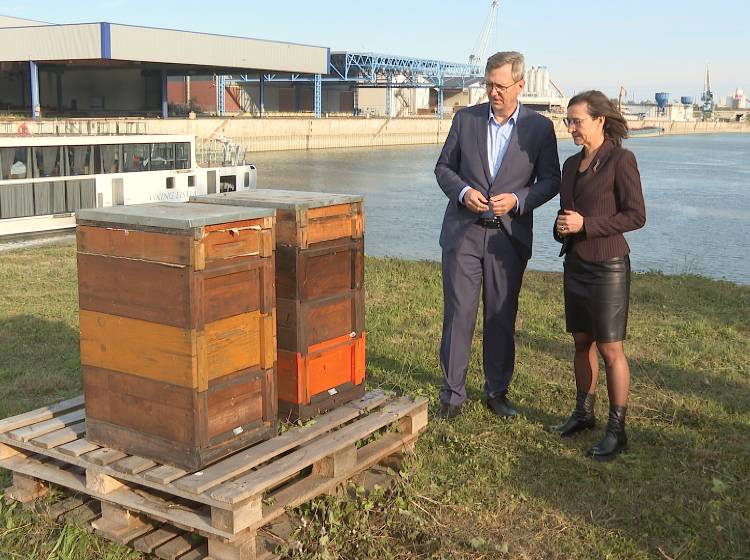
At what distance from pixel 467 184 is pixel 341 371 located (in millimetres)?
1533

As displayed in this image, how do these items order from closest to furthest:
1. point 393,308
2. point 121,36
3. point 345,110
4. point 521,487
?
point 521,487
point 393,308
point 121,36
point 345,110

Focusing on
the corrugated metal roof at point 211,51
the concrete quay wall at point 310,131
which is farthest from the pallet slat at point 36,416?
the corrugated metal roof at point 211,51

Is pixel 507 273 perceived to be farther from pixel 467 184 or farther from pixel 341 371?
pixel 341 371

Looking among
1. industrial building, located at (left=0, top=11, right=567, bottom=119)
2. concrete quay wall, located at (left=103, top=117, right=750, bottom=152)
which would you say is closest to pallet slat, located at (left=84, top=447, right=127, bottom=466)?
Result: concrete quay wall, located at (left=103, top=117, right=750, bottom=152)

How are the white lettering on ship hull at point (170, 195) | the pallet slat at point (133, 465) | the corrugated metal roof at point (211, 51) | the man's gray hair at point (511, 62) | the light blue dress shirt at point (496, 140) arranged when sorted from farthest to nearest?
the corrugated metal roof at point (211, 51) < the white lettering on ship hull at point (170, 195) < the light blue dress shirt at point (496, 140) < the man's gray hair at point (511, 62) < the pallet slat at point (133, 465)

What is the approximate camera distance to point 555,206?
32.6 meters

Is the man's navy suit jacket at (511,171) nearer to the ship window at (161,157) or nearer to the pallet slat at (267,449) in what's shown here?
the pallet slat at (267,449)

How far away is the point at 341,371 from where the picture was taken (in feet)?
17.1

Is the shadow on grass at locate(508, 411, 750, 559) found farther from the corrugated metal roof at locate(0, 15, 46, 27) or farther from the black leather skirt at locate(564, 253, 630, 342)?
the corrugated metal roof at locate(0, 15, 46, 27)

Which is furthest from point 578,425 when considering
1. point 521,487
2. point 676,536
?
point 676,536

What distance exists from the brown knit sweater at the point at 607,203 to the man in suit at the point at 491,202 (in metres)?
0.46

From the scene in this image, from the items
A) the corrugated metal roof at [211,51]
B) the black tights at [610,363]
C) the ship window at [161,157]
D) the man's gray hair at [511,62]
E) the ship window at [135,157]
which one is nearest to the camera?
the black tights at [610,363]

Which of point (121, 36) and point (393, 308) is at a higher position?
point (121, 36)

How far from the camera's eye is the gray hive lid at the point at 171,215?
407 cm
